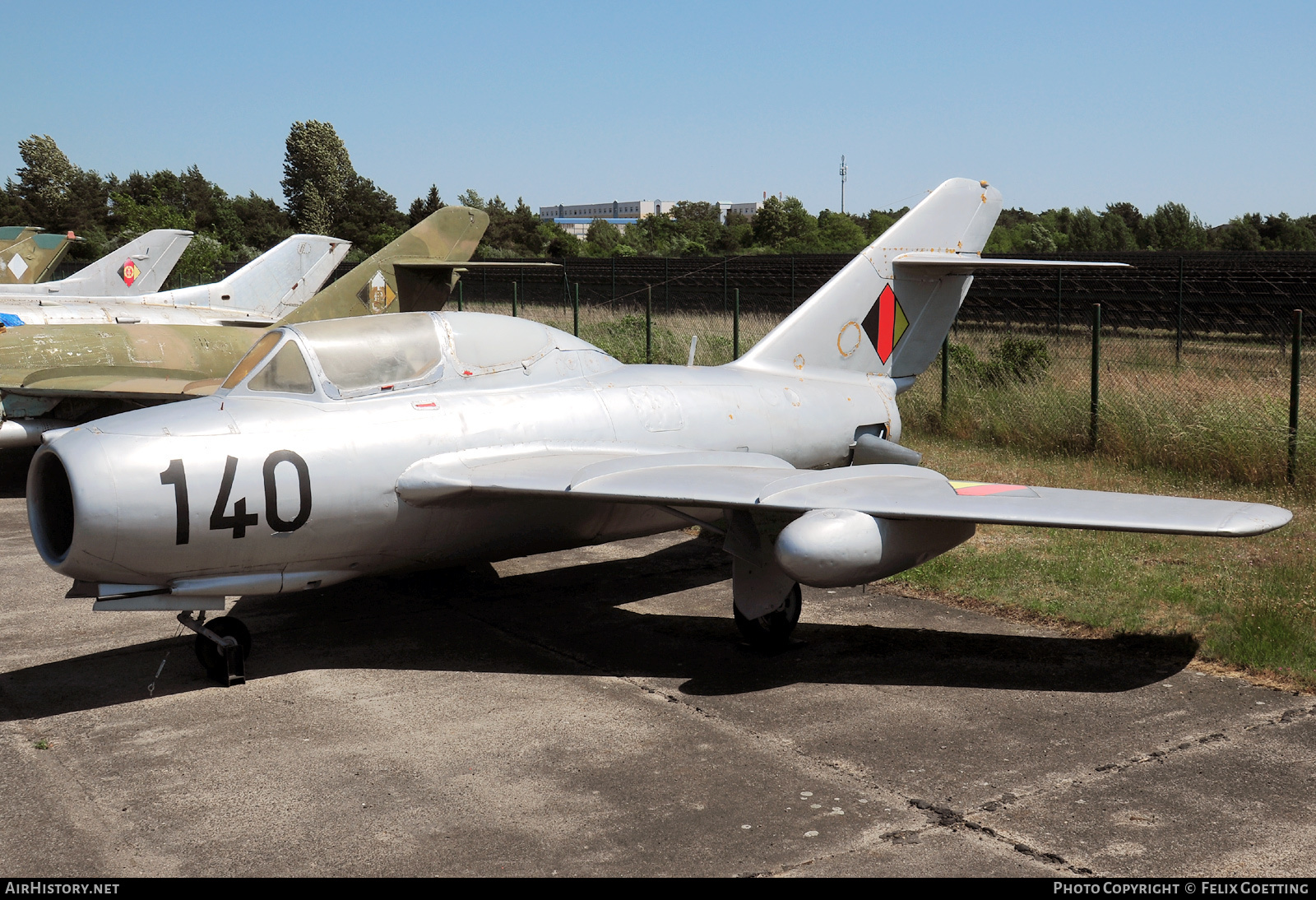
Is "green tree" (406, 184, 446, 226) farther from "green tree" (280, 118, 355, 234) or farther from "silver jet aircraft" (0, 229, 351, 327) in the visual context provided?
"silver jet aircraft" (0, 229, 351, 327)

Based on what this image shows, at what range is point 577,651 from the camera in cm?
730

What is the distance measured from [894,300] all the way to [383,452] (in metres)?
5.01

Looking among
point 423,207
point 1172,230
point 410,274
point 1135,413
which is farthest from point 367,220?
point 1135,413

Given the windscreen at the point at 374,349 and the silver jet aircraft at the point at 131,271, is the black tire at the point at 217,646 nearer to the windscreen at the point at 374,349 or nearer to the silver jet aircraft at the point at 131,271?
the windscreen at the point at 374,349

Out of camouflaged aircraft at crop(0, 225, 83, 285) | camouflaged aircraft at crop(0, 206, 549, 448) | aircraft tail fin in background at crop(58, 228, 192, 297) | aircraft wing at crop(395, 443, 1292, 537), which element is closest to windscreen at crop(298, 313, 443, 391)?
aircraft wing at crop(395, 443, 1292, 537)

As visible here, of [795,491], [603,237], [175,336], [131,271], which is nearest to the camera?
[795,491]

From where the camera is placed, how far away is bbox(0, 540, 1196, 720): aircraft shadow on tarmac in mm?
6629

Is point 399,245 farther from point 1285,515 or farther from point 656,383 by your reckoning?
point 1285,515

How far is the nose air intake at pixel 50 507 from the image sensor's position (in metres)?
6.11

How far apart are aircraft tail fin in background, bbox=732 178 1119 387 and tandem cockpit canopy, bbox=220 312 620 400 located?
2.23 meters

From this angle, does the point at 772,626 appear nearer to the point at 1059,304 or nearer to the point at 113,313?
the point at 113,313

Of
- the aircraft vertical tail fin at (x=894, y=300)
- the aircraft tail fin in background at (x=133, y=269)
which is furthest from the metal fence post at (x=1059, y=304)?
the aircraft tail fin in background at (x=133, y=269)

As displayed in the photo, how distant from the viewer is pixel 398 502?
22.3 ft

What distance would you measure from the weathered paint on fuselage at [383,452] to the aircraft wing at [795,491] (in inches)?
8.4
